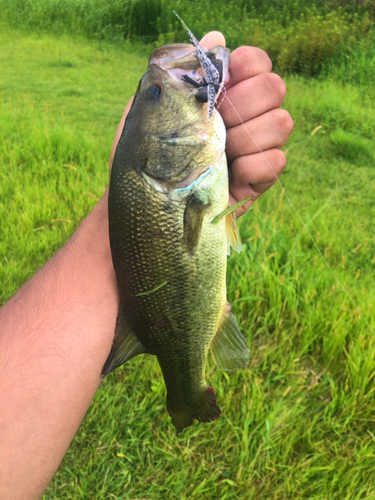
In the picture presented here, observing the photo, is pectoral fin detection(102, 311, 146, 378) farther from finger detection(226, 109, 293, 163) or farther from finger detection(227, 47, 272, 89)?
finger detection(227, 47, 272, 89)

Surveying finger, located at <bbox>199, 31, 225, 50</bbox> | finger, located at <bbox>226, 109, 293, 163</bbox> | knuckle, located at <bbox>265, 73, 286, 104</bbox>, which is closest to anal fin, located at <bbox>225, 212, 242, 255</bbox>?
finger, located at <bbox>226, 109, 293, 163</bbox>

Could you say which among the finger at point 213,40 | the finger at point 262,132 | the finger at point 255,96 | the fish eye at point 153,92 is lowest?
the finger at point 262,132

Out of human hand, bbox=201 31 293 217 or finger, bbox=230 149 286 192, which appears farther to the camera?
finger, bbox=230 149 286 192

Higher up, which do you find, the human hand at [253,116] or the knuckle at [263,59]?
the knuckle at [263,59]

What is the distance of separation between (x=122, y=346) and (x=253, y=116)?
0.99 m

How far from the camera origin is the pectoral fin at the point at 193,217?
1.29 m

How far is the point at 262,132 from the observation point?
5.32 ft

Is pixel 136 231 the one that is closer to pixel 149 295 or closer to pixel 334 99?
pixel 149 295

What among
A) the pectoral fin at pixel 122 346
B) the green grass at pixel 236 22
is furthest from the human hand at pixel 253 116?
the green grass at pixel 236 22

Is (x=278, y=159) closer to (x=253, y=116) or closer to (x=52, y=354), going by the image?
(x=253, y=116)

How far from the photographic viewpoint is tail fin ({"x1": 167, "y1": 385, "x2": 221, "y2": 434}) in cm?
152

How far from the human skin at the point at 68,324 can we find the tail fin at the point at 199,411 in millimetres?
322

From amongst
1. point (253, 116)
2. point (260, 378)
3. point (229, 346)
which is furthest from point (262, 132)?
point (260, 378)

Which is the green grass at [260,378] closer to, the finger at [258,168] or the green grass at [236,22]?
the finger at [258,168]
